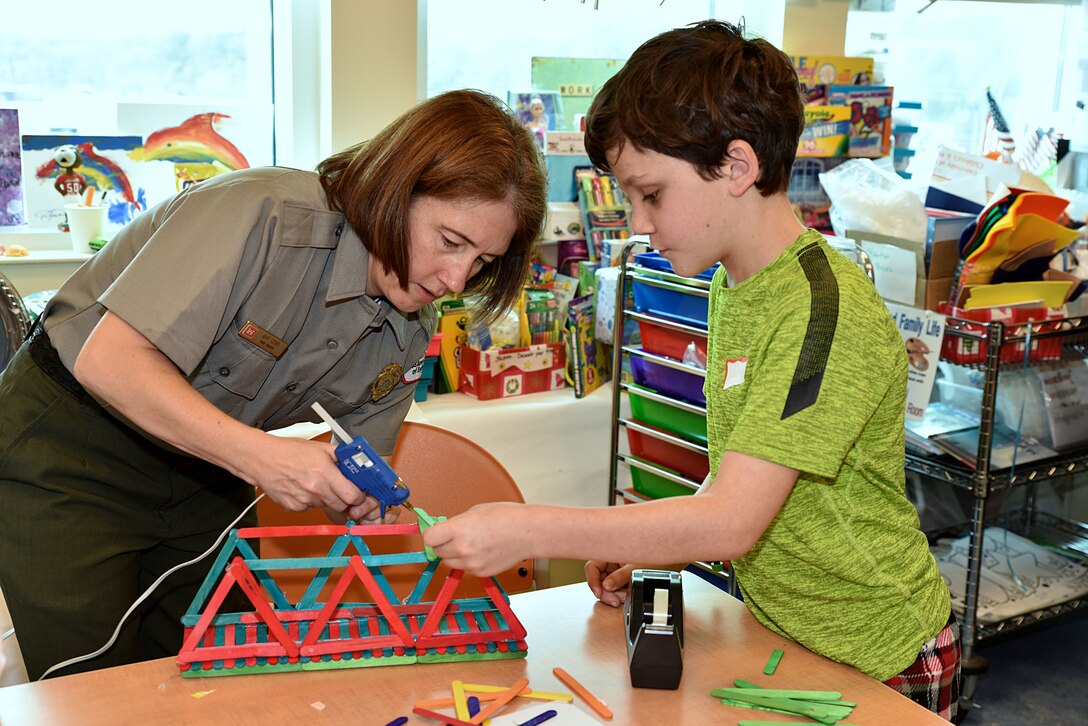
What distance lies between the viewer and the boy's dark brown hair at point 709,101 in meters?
1.12

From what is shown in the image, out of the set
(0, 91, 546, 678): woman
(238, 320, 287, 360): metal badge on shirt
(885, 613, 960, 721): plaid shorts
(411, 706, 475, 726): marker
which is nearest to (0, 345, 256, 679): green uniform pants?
(0, 91, 546, 678): woman

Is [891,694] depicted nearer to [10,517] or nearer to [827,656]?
[827,656]

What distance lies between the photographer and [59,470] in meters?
1.34

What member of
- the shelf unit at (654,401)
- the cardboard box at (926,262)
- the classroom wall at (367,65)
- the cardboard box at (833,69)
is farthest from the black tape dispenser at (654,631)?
the cardboard box at (833,69)

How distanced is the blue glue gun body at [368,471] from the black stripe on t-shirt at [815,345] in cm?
43

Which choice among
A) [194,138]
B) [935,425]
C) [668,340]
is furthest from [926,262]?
[194,138]

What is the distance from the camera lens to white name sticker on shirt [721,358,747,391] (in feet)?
3.86

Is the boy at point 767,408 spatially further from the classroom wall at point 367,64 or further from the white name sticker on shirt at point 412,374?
the classroom wall at point 367,64

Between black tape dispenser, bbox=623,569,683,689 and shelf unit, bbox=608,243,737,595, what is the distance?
103 centimetres

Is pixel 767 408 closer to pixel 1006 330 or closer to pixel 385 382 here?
pixel 385 382

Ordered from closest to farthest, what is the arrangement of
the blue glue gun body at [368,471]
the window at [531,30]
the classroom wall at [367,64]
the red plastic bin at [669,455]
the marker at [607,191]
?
the blue glue gun body at [368,471], the red plastic bin at [669,455], the classroom wall at [367,64], the window at [531,30], the marker at [607,191]

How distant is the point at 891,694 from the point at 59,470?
102 centimetres

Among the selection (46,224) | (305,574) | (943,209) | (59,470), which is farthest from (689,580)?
(46,224)

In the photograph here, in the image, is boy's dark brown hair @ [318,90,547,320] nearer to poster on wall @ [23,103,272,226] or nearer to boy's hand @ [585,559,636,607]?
boy's hand @ [585,559,636,607]
